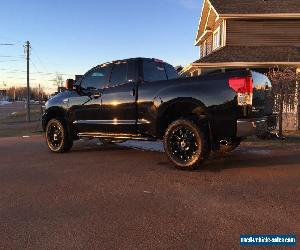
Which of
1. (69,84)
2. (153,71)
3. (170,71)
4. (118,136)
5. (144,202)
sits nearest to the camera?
(144,202)

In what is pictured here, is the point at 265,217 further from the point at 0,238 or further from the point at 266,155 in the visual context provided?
the point at 266,155

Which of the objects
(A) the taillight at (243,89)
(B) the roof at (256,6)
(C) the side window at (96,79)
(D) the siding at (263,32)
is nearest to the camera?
(A) the taillight at (243,89)

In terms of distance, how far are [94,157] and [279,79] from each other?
7.23m

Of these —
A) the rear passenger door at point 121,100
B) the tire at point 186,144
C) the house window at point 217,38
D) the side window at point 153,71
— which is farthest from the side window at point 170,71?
the house window at point 217,38

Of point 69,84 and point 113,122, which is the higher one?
point 69,84

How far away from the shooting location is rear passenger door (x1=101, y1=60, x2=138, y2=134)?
8430 mm

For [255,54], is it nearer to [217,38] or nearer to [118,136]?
[217,38]

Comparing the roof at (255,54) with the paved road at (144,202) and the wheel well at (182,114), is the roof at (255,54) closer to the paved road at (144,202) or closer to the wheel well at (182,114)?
the paved road at (144,202)

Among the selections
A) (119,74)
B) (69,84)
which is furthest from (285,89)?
(69,84)

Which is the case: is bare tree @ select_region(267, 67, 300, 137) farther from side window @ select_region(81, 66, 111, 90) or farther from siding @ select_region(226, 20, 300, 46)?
siding @ select_region(226, 20, 300, 46)

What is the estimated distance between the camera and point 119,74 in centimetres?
898

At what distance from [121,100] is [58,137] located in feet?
7.73

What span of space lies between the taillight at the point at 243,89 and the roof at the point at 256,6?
54.6 feet

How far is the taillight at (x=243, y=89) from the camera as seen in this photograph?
22.7 feet
